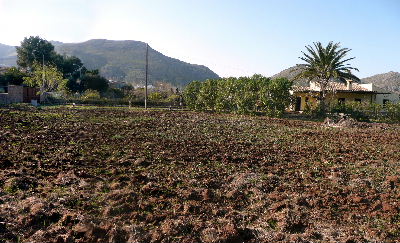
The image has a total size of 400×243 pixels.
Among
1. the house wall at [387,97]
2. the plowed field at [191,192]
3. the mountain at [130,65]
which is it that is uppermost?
the mountain at [130,65]

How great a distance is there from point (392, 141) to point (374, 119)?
14.0 metres

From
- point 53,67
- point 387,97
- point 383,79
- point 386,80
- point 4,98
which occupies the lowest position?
point 4,98

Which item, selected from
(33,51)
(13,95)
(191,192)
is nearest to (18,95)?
(13,95)

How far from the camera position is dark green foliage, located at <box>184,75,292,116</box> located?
27000 mm

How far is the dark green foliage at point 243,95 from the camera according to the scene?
27.0 meters

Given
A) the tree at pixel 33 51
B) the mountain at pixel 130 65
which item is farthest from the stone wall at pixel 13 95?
the mountain at pixel 130 65

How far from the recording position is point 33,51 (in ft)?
165

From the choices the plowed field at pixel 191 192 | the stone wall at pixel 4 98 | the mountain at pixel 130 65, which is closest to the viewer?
the plowed field at pixel 191 192

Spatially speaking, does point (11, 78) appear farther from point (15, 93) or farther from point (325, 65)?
point (325, 65)

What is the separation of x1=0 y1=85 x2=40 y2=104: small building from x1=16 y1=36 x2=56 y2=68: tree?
15.7 metres

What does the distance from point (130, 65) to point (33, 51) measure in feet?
266

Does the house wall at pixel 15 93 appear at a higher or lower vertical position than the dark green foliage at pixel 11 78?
lower

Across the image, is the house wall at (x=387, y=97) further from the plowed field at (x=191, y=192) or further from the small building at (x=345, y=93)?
the plowed field at (x=191, y=192)

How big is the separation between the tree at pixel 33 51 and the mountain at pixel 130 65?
170ft
